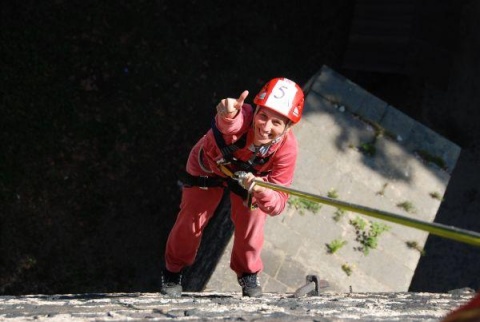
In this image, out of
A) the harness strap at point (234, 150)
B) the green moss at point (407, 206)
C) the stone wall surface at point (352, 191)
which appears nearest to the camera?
the harness strap at point (234, 150)

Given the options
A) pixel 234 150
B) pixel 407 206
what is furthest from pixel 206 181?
pixel 407 206

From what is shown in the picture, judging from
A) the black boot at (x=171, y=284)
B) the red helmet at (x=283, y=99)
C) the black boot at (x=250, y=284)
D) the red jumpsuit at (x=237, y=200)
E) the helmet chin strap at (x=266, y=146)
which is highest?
the red helmet at (x=283, y=99)

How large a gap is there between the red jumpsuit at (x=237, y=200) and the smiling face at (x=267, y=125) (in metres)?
0.11

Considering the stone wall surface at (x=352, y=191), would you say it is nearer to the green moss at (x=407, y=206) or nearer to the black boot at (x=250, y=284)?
the green moss at (x=407, y=206)

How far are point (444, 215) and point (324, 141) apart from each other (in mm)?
2921

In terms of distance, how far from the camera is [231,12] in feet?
26.2

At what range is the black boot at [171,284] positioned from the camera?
15.5 ft

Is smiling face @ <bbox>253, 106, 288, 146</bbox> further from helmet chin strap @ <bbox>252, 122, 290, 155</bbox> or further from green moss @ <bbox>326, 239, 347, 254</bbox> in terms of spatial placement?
green moss @ <bbox>326, 239, 347, 254</bbox>

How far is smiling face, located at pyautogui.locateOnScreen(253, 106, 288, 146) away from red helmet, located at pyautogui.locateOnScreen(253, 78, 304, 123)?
48 millimetres

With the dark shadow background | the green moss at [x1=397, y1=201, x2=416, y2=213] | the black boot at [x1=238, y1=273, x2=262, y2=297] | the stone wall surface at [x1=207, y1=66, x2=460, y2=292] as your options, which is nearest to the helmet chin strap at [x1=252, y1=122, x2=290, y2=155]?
the black boot at [x1=238, y1=273, x2=262, y2=297]

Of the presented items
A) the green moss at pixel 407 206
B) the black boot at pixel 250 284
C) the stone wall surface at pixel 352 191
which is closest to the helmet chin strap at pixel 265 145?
the black boot at pixel 250 284

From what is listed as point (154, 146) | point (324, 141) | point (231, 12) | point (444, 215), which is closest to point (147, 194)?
point (154, 146)

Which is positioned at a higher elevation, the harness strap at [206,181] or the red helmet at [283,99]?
the red helmet at [283,99]

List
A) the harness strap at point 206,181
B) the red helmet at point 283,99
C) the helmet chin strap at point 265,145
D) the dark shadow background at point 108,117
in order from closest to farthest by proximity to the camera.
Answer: the red helmet at point 283,99 < the helmet chin strap at point 265,145 < the harness strap at point 206,181 < the dark shadow background at point 108,117
